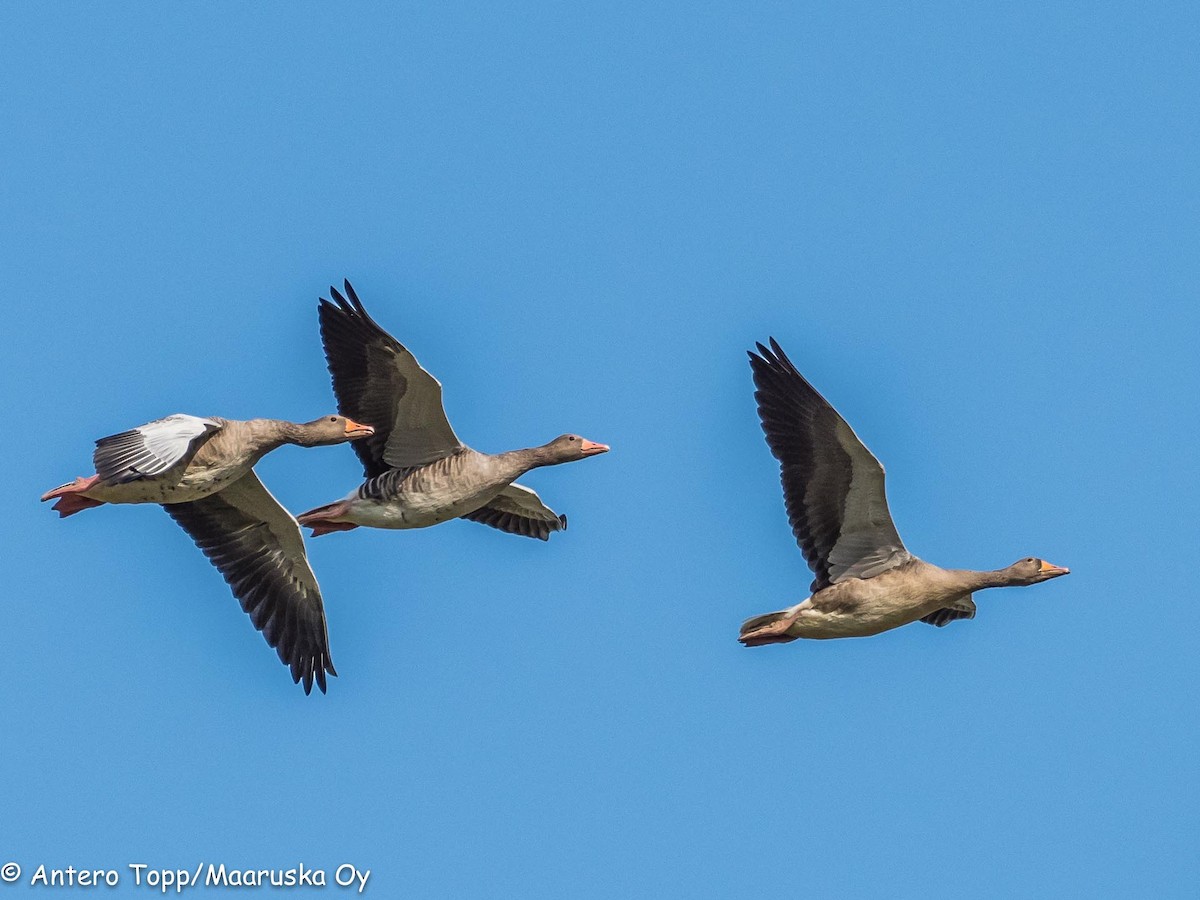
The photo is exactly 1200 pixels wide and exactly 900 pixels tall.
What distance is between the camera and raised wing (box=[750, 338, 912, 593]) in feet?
62.0

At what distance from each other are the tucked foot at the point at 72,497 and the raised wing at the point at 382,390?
262 centimetres

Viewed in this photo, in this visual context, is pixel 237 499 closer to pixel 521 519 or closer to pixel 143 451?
pixel 143 451

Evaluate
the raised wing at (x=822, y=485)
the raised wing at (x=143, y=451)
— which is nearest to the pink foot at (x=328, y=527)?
the raised wing at (x=143, y=451)

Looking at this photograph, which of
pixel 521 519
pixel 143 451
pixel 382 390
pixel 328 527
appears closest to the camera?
pixel 143 451

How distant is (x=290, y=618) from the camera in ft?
73.4

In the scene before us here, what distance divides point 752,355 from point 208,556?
260 inches

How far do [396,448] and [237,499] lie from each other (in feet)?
6.49

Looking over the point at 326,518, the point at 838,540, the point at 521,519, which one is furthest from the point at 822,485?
the point at 521,519

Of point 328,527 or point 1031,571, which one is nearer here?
point 1031,571

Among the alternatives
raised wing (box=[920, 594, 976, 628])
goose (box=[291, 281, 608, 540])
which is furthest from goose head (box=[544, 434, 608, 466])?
raised wing (box=[920, 594, 976, 628])

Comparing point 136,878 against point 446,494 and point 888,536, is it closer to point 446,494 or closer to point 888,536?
point 446,494

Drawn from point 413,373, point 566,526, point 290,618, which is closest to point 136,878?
point 290,618

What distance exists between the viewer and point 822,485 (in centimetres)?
1912

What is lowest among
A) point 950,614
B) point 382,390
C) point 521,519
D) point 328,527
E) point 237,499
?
point 950,614
